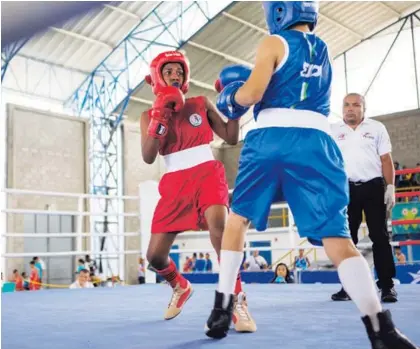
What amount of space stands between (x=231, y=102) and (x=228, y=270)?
0.54 meters

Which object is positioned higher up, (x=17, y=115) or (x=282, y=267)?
(x=17, y=115)

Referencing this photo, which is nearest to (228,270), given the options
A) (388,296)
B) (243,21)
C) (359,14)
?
(388,296)

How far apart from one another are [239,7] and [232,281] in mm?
12050

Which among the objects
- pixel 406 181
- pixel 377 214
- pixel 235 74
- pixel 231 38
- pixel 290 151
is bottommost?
pixel 377 214

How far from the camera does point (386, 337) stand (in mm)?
1393

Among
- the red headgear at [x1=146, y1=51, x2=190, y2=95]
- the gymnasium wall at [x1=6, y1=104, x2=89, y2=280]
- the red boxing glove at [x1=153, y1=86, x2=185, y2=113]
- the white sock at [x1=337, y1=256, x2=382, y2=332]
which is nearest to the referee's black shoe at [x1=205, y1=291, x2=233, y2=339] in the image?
the white sock at [x1=337, y1=256, x2=382, y2=332]

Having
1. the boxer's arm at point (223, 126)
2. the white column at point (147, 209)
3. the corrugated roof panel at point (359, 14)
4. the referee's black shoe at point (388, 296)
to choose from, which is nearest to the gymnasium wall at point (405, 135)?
the corrugated roof panel at point (359, 14)

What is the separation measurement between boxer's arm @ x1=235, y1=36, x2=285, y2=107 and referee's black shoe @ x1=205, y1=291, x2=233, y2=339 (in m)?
0.63

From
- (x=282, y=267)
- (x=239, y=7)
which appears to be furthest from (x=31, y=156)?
(x=282, y=267)

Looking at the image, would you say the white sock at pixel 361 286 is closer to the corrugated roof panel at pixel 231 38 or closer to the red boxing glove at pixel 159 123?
the red boxing glove at pixel 159 123

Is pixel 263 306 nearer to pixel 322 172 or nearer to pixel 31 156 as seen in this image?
pixel 322 172

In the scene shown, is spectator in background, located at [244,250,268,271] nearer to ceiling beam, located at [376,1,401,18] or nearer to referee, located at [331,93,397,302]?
referee, located at [331,93,397,302]

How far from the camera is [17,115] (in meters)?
11.9

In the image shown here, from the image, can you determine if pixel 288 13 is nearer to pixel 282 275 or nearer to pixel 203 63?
pixel 282 275
